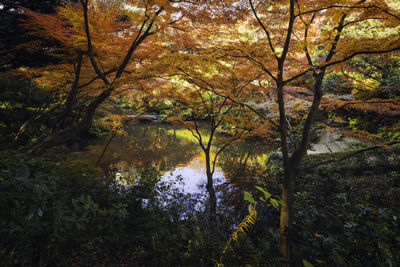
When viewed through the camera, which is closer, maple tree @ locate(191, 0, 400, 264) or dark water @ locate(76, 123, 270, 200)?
maple tree @ locate(191, 0, 400, 264)

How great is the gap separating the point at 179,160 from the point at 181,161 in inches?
6.0

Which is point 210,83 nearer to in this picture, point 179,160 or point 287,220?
point 287,220

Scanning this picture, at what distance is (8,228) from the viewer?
124 centimetres

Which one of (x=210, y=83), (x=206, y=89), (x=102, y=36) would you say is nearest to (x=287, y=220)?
(x=206, y=89)

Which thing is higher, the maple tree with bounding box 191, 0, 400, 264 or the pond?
the maple tree with bounding box 191, 0, 400, 264

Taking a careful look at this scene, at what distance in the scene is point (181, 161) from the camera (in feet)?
27.9

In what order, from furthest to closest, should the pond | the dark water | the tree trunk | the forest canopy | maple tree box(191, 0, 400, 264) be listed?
the dark water → the pond → the tree trunk → maple tree box(191, 0, 400, 264) → the forest canopy

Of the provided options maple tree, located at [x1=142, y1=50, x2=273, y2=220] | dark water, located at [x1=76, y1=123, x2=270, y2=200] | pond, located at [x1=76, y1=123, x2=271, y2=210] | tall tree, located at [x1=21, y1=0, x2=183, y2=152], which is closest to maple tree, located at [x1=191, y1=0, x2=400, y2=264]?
maple tree, located at [x1=142, y1=50, x2=273, y2=220]

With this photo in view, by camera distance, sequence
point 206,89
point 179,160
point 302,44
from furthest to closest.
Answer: point 179,160
point 206,89
point 302,44

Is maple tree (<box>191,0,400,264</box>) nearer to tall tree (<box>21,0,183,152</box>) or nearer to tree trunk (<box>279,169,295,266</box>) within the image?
tree trunk (<box>279,169,295,266</box>)

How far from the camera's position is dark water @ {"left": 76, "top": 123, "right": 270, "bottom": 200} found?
6.34 m

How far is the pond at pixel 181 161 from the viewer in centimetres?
616

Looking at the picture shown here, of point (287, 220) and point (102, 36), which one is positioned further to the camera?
point (102, 36)

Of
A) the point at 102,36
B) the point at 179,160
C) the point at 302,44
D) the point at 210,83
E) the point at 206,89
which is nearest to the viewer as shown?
the point at 302,44
